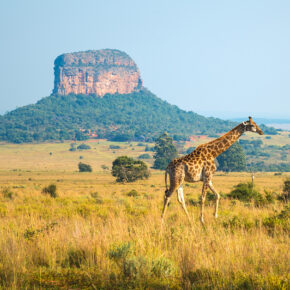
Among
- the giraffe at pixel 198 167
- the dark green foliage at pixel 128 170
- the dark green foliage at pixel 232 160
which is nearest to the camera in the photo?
the giraffe at pixel 198 167

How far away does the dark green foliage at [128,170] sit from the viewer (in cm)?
5531

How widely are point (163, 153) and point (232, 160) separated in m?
19.2

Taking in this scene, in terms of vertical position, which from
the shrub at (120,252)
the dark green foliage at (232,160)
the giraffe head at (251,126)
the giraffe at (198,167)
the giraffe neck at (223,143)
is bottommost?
the dark green foliage at (232,160)

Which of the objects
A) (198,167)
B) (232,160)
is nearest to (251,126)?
(198,167)

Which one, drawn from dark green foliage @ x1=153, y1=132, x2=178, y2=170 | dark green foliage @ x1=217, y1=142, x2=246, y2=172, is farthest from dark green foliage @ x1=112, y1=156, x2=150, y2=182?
dark green foliage @ x1=217, y1=142, x2=246, y2=172

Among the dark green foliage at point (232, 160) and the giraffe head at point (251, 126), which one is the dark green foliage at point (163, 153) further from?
the giraffe head at point (251, 126)

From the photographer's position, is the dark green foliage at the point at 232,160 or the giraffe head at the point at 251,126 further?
the dark green foliage at the point at 232,160

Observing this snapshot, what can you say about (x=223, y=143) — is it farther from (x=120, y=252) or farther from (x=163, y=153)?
(x=163, y=153)

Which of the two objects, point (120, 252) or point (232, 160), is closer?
point (120, 252)

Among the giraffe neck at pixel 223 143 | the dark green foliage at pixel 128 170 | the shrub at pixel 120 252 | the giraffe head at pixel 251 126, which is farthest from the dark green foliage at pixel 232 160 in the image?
the shrub at pixel 120 252

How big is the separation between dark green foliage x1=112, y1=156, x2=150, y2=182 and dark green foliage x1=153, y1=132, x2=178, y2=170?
30.7 m

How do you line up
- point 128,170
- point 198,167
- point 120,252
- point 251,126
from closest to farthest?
point 120,252
point 198,167
point 251,126
point 128,170

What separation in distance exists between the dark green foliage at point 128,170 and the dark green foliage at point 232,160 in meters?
35.7

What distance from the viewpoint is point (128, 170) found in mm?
58188
